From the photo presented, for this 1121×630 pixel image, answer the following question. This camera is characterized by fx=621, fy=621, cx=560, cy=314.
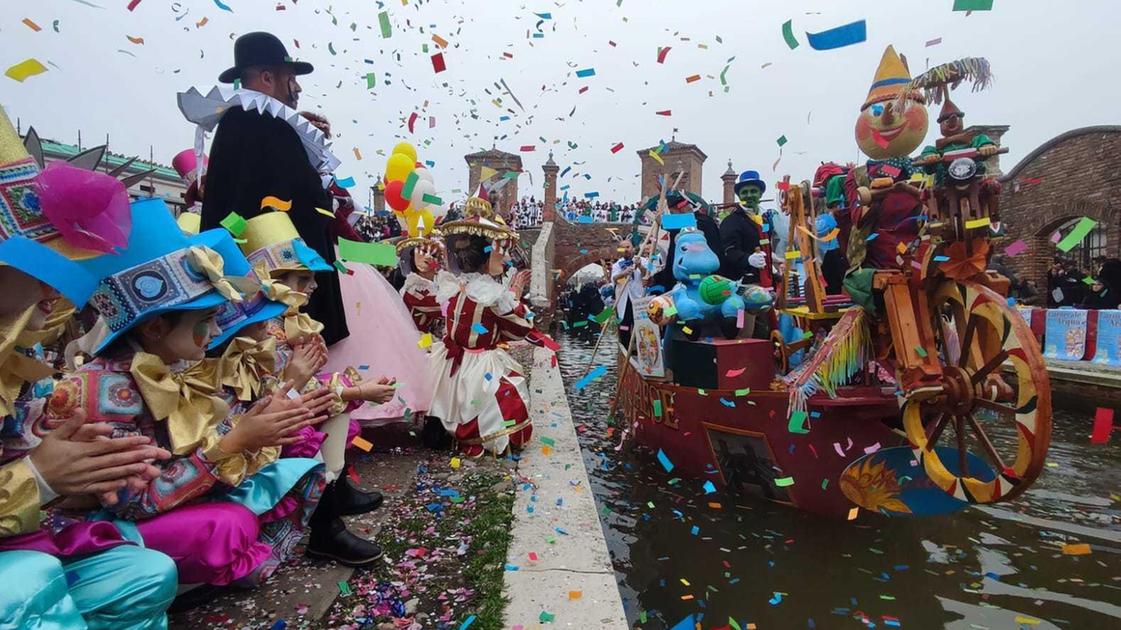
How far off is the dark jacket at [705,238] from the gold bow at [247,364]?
3890 mm

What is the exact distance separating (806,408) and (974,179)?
62.0 inches

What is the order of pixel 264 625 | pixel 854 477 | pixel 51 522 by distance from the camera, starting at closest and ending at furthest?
pixel 51 522 < pixel 264 625 < pixel 854 477

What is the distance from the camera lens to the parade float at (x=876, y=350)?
3322 mm

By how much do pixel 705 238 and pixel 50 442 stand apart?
491cm

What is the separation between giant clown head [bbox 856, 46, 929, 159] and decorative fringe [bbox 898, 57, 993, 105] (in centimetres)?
61

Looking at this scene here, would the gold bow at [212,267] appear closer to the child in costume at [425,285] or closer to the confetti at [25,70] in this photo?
the confetti at [25,70]

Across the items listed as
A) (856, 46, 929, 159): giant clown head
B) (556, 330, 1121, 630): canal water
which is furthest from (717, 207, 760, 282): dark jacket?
(556, 330, 1121, 630): canal water

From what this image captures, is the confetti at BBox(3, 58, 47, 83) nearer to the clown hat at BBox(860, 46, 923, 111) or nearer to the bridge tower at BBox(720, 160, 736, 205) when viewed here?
the clown hat at BBox(860, 46, 923, 111)

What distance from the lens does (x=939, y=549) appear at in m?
4.09

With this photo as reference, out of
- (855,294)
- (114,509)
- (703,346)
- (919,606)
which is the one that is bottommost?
(919,606)

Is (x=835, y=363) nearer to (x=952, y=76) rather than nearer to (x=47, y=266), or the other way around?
(x=952, y=76)

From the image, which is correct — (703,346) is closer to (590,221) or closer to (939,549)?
(939,549)

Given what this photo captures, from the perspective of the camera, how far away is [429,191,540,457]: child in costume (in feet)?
15.1

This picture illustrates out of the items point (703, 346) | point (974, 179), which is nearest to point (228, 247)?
point (703, 346)
